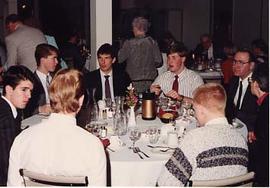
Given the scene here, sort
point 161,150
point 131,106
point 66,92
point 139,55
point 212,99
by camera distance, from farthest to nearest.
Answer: point 139,55, point 131,106, point 161,150, point 212,99, point 66,92

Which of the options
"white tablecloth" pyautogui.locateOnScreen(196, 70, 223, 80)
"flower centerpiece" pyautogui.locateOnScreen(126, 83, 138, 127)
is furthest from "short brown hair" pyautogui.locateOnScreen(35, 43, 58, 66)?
"white tablecloth" pyautogui.locateOnScreen(196, 70, 223, 80)

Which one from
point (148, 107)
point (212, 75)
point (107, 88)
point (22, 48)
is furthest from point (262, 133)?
point (212, 75)

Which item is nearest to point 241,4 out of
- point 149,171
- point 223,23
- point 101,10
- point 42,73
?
point 223,23

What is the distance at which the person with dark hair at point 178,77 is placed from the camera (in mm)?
4441

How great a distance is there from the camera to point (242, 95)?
4359 mm

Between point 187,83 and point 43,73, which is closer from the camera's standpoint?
point 43,73

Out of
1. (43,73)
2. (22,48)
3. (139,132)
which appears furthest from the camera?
(22,48)

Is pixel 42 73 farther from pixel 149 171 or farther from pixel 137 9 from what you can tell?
pixel 137 9

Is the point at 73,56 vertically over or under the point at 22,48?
under

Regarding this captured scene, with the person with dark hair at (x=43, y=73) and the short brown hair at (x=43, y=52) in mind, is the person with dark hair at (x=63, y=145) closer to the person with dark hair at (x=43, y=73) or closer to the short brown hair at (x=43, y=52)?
the person with dark hair at (x=43, y=73)

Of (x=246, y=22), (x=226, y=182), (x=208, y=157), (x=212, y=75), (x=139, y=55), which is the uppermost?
(x=246, y=22)

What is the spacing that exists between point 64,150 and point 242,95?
255 centimetres

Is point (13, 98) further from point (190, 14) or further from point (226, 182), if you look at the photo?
point (190, 14)

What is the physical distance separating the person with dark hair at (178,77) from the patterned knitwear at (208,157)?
2070mm
